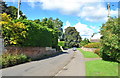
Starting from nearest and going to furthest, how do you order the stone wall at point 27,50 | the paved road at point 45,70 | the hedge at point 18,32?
the paved road at point 45,70, the hedge at point 18,32, the stone wall at point 27,50

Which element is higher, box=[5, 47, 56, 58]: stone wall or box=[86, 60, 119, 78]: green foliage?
box=[5, 47, 56, 58]: stone wall

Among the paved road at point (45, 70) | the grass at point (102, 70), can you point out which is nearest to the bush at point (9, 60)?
the paved road at point (45, 70)

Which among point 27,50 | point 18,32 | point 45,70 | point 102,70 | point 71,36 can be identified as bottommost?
point 45,70

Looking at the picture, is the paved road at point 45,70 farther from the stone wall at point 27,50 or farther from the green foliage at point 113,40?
the green foliage at point 113,40

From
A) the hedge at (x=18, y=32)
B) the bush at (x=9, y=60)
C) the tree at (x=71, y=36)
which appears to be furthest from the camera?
the tree at (x=71, y=36)

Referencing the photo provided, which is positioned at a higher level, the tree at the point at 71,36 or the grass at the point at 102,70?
the tree at the point at 71,36

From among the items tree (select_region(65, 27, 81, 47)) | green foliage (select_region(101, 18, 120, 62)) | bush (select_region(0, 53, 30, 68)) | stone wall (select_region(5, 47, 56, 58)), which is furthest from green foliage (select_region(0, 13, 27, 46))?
tree (select_region(65, 27, 81, 47))

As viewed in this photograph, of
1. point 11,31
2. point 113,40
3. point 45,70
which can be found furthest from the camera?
point 11,31

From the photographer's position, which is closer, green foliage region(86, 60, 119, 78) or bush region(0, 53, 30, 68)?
green foliage region(86, 60, 119, 78)

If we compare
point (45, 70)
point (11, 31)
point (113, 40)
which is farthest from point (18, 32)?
point (113, 40)

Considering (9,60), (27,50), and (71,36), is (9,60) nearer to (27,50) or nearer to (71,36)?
(27,50)

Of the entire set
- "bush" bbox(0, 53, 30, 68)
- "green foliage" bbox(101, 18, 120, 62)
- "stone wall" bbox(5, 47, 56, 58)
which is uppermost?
"green foliage" bbox(101, 18, 120, 62)

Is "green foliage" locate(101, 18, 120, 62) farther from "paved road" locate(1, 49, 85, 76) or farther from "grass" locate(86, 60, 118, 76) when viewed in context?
"paved road" locate(1, 49, 85, 76)

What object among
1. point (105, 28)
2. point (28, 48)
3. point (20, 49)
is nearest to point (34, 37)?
point (28, 48)
